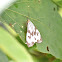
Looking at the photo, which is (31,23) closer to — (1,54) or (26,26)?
(26,26)

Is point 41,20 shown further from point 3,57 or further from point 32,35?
point 3,57

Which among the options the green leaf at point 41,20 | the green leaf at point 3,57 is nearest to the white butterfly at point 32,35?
the green leaf at point 41,20

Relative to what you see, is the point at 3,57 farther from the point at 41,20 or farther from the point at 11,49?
the point at 41,20

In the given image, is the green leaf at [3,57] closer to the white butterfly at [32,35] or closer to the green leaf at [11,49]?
the green leaf at [11,49]

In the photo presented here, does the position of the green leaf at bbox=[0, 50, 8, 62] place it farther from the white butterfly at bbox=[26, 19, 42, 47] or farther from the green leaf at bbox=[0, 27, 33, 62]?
the white butterfly at bbox=[26, 19, 42, 47]

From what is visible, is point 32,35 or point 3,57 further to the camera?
point 32,35

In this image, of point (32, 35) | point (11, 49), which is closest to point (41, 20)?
point (32, 35)

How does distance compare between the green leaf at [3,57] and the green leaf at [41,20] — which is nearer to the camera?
the green leaf at [3,57]
